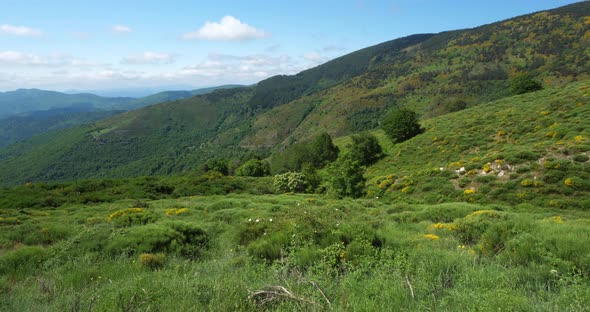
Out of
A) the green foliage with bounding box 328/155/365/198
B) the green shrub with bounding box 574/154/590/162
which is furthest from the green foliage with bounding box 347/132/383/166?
the green shrub with bounding box 574/154/590/162

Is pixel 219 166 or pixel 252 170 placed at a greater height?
pixel 252 170

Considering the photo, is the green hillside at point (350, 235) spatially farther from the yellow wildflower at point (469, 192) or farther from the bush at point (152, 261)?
the yellow wildflower at point (469, 192)

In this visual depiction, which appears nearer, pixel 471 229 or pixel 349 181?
pixel 471 229

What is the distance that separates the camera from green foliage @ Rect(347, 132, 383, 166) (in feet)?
143

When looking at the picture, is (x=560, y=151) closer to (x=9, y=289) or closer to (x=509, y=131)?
(x=509, y=131)

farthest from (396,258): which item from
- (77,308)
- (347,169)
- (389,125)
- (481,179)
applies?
(389,125)

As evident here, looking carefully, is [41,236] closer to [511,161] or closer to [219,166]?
[511,161]

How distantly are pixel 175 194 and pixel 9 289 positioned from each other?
2400 cm

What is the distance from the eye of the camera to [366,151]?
4431 cm

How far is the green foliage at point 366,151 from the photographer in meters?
43.7

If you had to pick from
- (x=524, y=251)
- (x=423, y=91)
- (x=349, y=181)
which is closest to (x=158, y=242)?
(x=524, y=251)

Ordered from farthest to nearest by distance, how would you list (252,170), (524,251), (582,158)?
(252,170) < (582,158) < (524,251)

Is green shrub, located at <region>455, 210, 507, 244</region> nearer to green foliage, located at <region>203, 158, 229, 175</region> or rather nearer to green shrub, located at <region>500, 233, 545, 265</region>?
green shrub, located at <region>500, 233, 545, 265</region>

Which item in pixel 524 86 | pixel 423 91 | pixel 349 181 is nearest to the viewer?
pixel 349 181
